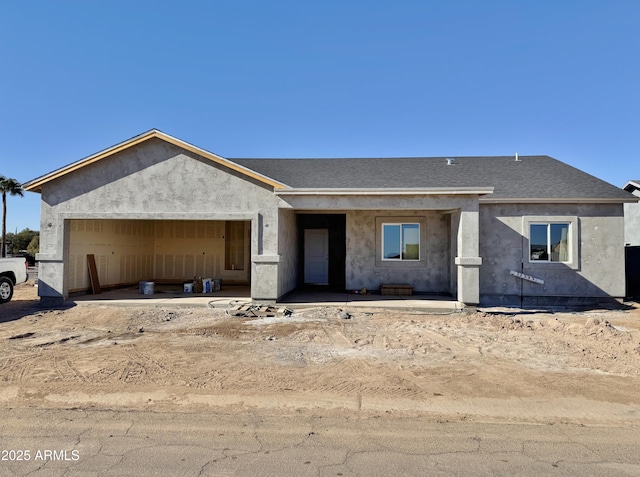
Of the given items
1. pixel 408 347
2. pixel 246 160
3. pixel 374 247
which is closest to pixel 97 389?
pixel 408 347

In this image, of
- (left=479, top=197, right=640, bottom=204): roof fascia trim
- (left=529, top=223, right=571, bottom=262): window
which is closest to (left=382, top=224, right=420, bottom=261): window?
(left=479, top=197, right=640, bottom=204): roof fascia trim

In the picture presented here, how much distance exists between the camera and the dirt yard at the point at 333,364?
519 centimetres

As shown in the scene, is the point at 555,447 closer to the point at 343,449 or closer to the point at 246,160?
the point at 343,449

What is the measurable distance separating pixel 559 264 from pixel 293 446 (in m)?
12.5

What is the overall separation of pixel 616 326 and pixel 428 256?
234 inches

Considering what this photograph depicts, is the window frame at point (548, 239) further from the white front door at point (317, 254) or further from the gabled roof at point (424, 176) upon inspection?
the white front door at point (317, 254)

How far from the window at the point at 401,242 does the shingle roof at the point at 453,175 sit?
68.2 inches

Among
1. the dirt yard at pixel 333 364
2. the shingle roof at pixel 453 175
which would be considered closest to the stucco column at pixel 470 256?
the dirt yard at pixel 333 364

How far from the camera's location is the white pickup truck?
1321 centimetres

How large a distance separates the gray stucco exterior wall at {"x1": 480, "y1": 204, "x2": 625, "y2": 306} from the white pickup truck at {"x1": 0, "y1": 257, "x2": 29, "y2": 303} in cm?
1559

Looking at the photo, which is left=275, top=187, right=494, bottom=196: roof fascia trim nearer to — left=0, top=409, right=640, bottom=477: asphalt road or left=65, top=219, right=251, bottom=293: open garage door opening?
left=65, top=219, right=251, bottom=293: open garage door opening

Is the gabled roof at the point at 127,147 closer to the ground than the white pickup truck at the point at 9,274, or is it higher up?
higher up

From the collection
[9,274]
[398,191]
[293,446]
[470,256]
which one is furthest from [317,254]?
[293,446]

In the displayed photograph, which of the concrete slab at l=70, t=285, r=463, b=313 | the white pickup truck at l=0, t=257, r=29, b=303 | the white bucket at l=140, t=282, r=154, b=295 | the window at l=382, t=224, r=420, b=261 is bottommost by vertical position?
the concrete slab at l=70, t=285, r=463, b=313
